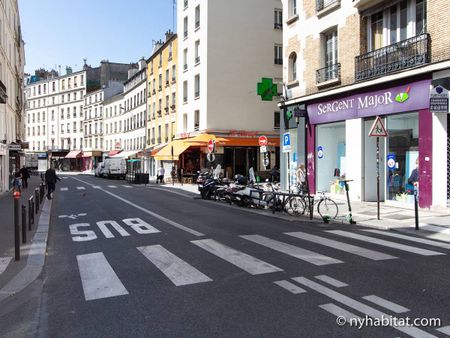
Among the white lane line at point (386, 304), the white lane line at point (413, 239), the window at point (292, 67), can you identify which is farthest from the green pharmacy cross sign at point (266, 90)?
the white lane line at point (386, 304)

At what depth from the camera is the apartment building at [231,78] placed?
3375 cm

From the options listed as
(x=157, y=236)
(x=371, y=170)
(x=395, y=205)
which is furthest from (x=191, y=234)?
(x=371, y=170)

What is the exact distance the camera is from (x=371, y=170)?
16.4 meters

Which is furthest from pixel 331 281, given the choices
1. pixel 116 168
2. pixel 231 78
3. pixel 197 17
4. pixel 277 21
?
pixel 116 168

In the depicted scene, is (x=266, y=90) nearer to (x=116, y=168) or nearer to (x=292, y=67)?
(x=292, y=67)

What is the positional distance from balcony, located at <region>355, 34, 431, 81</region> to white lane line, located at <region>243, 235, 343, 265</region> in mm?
8501

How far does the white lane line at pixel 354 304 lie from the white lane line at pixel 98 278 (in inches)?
89.6

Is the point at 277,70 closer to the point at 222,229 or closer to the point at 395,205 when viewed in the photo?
the point at 395,205

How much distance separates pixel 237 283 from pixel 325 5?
15.8 meters

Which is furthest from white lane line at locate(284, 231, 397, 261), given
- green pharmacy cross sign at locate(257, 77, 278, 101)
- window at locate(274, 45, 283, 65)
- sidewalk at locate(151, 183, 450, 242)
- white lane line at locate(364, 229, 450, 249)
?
window at locate(274, 45, 283, 65)

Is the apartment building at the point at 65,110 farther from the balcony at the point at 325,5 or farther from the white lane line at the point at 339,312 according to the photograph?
the white lane line at the point at 339,312

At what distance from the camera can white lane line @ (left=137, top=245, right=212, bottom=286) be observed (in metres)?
5.76

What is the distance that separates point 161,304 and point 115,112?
210ft

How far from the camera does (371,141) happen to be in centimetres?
1634
